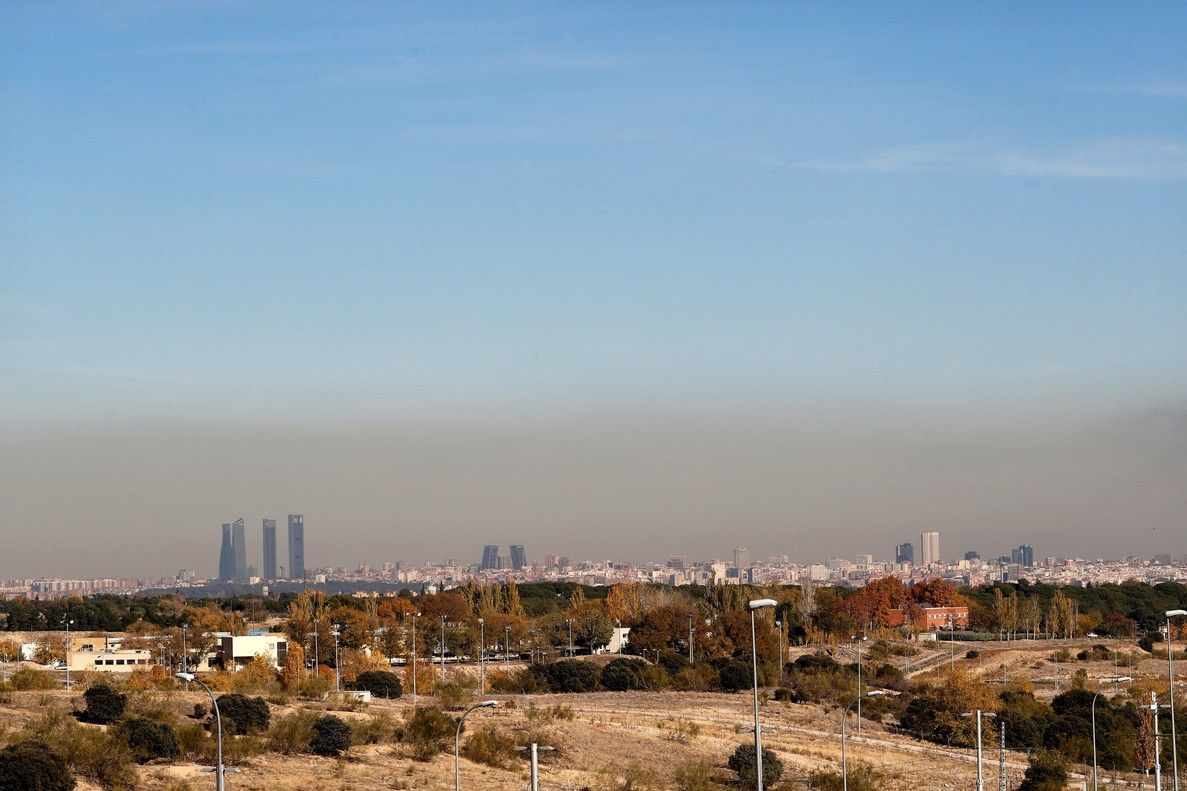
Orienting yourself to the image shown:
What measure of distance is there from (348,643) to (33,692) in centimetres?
4060

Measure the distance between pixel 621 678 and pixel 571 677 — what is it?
295 cm

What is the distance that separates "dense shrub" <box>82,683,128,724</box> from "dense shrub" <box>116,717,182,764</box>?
3587mm

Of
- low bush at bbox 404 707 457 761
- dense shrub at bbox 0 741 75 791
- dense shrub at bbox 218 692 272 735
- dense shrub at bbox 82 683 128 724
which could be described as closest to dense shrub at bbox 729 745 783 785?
low bush at bbox 404 707 457 761

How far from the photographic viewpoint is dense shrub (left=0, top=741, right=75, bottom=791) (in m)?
40.0

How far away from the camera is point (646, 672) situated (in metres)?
85.1

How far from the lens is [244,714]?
53969 mm

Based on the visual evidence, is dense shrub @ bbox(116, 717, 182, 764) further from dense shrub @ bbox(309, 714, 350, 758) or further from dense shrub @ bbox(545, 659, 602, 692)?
dense shrub @ bbox(545, 659, 602, 692)

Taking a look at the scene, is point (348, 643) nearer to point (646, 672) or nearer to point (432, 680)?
point (432, 680)

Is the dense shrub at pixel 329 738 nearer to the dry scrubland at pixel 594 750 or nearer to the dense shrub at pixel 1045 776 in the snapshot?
the dry scrubland at pixel 594 750

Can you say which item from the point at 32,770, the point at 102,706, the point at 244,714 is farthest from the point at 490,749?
the point at 32,770

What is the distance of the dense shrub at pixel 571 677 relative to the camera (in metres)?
82.2

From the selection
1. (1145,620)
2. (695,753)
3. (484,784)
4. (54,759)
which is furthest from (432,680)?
(1145,620)

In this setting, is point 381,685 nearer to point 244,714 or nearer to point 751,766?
point 244,714

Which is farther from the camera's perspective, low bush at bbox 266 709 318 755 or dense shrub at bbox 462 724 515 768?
dense shrub at bbox 462 724 515 768
